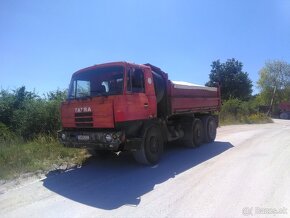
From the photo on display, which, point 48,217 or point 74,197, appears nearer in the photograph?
point 48,217

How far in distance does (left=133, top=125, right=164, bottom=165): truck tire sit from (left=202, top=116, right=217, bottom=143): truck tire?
4122 millimetres

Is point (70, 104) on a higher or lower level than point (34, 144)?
higher

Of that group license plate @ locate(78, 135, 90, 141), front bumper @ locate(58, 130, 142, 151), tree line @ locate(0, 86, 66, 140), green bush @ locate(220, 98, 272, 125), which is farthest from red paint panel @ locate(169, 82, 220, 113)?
green bush @ locate(220, 98, 272, 125)

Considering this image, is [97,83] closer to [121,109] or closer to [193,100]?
[121,109]

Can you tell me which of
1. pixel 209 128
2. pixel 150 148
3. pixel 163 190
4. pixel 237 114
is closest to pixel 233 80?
pixel 237 114

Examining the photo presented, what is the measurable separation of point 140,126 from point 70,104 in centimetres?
195

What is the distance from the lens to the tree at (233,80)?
1991 inches

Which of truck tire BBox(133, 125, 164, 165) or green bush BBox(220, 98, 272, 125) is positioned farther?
green bush BBox(220, 98, 272, 125)

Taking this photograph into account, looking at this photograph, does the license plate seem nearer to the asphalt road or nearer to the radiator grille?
the radiator grille

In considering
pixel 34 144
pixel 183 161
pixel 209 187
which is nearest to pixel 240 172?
pixel 209 187

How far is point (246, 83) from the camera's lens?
2009 inches

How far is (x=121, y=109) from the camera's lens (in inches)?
325

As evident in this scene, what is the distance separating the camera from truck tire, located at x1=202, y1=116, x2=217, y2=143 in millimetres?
13711

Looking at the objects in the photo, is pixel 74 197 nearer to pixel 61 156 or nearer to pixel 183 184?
pixel 183 184
